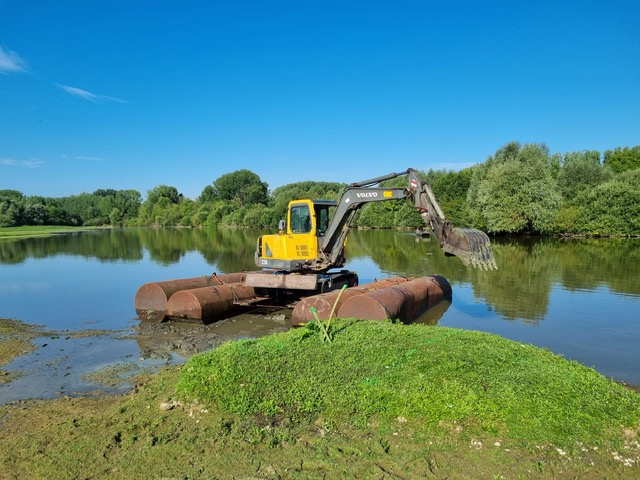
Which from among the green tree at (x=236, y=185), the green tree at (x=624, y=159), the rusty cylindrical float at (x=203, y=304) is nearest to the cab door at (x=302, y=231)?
the rusty cylindrical float at (x=203, y=304)

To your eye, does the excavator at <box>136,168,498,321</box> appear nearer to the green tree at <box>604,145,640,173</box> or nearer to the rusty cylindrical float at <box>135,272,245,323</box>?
the rusty cylindrical float at <box>135,272,245,323</box>

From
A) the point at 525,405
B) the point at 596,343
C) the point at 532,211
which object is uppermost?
the point at 532,211

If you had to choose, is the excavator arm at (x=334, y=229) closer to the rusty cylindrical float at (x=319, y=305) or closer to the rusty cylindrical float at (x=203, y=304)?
the rusty cylindrical float at (x=203, y=304)

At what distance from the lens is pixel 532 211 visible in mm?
53562

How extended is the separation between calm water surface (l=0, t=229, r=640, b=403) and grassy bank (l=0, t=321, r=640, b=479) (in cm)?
277

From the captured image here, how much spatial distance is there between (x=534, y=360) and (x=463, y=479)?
11.1ft

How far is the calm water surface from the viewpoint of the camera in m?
10.9

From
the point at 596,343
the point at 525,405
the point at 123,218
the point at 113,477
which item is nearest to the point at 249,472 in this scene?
the point at 113,477

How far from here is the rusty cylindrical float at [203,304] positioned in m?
14.8

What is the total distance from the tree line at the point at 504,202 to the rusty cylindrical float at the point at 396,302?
28.0 meters

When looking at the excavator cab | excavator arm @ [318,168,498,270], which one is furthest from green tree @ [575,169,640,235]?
the excavator cab

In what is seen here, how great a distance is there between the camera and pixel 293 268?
16.5 meters

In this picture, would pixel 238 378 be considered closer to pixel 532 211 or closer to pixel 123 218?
pixel 532 211

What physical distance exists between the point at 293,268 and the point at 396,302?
4963 mm
